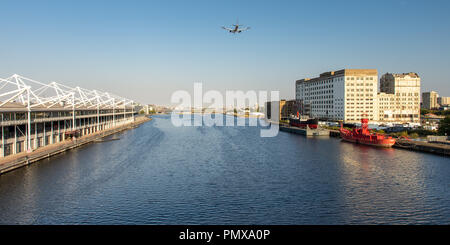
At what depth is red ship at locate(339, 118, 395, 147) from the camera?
43.6 meters

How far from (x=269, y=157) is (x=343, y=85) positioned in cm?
5930

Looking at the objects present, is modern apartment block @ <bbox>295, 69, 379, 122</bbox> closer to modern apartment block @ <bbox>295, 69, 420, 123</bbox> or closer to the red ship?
modern apartment block @ <bbox>295, 69, 420, 123</bbox>

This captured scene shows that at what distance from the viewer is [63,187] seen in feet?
71.4

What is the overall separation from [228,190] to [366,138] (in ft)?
109

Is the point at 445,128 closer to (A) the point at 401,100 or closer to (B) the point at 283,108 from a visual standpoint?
(A) the point at 401,100

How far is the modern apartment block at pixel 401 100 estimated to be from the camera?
89.4 meters

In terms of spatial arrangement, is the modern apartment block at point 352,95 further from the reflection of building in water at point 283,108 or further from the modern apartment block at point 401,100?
the reflection of building in water at point 283,108

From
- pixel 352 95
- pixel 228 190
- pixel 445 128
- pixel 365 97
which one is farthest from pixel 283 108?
pixel 228 190

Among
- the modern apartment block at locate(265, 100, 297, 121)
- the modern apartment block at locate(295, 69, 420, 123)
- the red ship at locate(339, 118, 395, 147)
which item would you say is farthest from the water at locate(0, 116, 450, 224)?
the modern apartment block at locate(265, 100, 297, 121)

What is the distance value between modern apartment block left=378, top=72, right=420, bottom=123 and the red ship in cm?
4276

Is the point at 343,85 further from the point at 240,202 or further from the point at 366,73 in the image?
Answer: the point at 240,202
